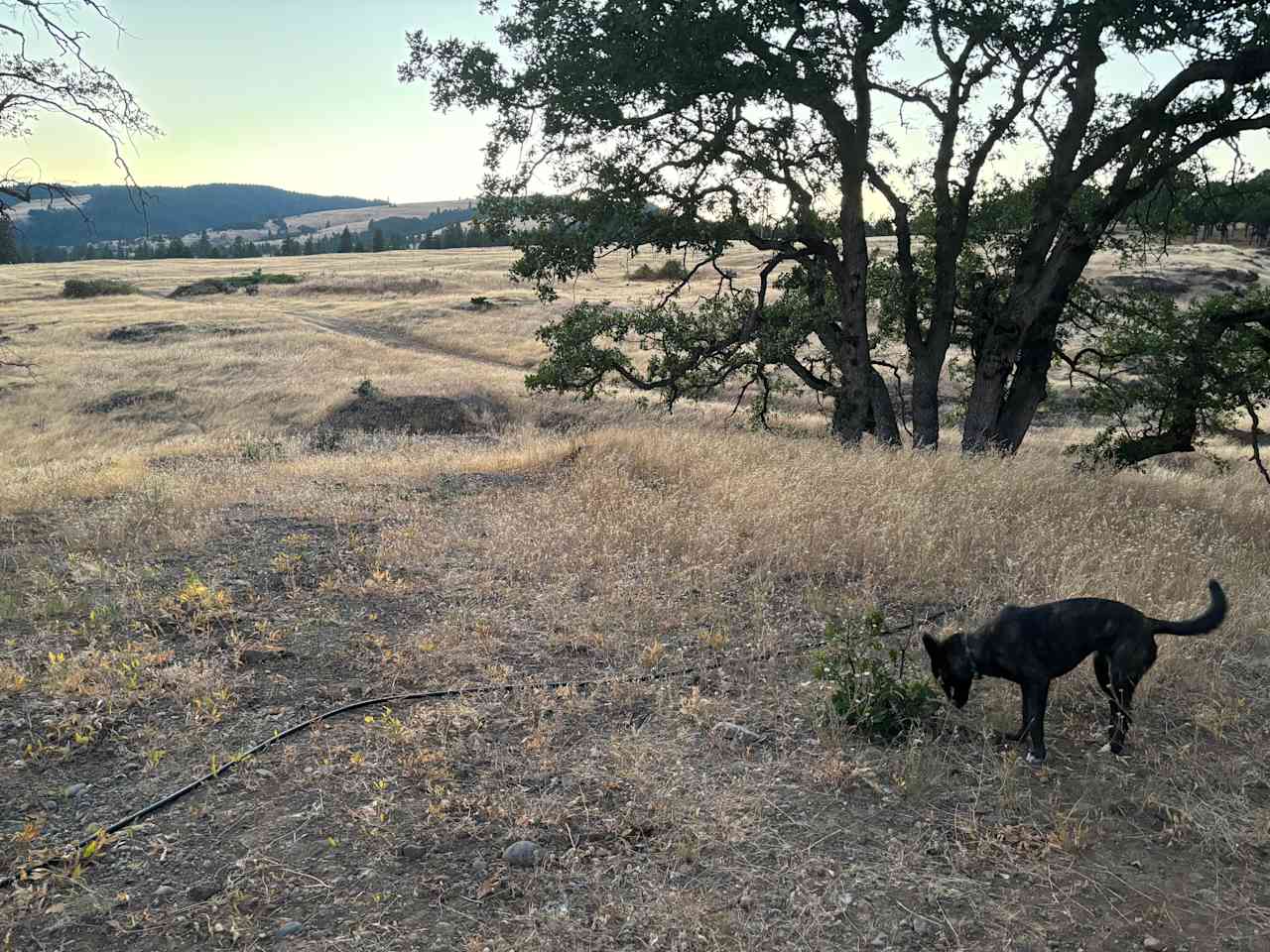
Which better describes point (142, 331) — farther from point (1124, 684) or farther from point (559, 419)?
point (1124, 684)

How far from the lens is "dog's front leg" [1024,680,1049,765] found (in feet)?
15.1

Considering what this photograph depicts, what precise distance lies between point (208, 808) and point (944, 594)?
5.65 meters

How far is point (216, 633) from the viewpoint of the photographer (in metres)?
6.52

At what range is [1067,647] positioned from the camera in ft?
14.9

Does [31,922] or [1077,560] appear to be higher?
[1077,560]

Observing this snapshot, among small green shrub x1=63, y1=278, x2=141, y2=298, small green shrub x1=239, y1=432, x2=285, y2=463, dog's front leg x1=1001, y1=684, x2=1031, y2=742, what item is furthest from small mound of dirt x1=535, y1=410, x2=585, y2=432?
small green shrub x1=63, y1=278, x2=141, y2=298

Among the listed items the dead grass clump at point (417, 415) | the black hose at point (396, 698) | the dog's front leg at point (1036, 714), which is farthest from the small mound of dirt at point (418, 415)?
the dog's front leg at point (1036, 714)

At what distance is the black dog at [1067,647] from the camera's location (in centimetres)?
444

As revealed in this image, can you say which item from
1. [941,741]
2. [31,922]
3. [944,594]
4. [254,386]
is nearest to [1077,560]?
[944,594]

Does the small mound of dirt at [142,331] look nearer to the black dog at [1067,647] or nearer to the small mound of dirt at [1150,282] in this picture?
the black dog at [1067,647]

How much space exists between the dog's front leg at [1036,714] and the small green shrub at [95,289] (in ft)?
211

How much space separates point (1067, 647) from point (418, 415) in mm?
24008

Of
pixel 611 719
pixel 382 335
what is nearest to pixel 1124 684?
pixel 611 719

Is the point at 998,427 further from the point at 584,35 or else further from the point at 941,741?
the point at 941,741
